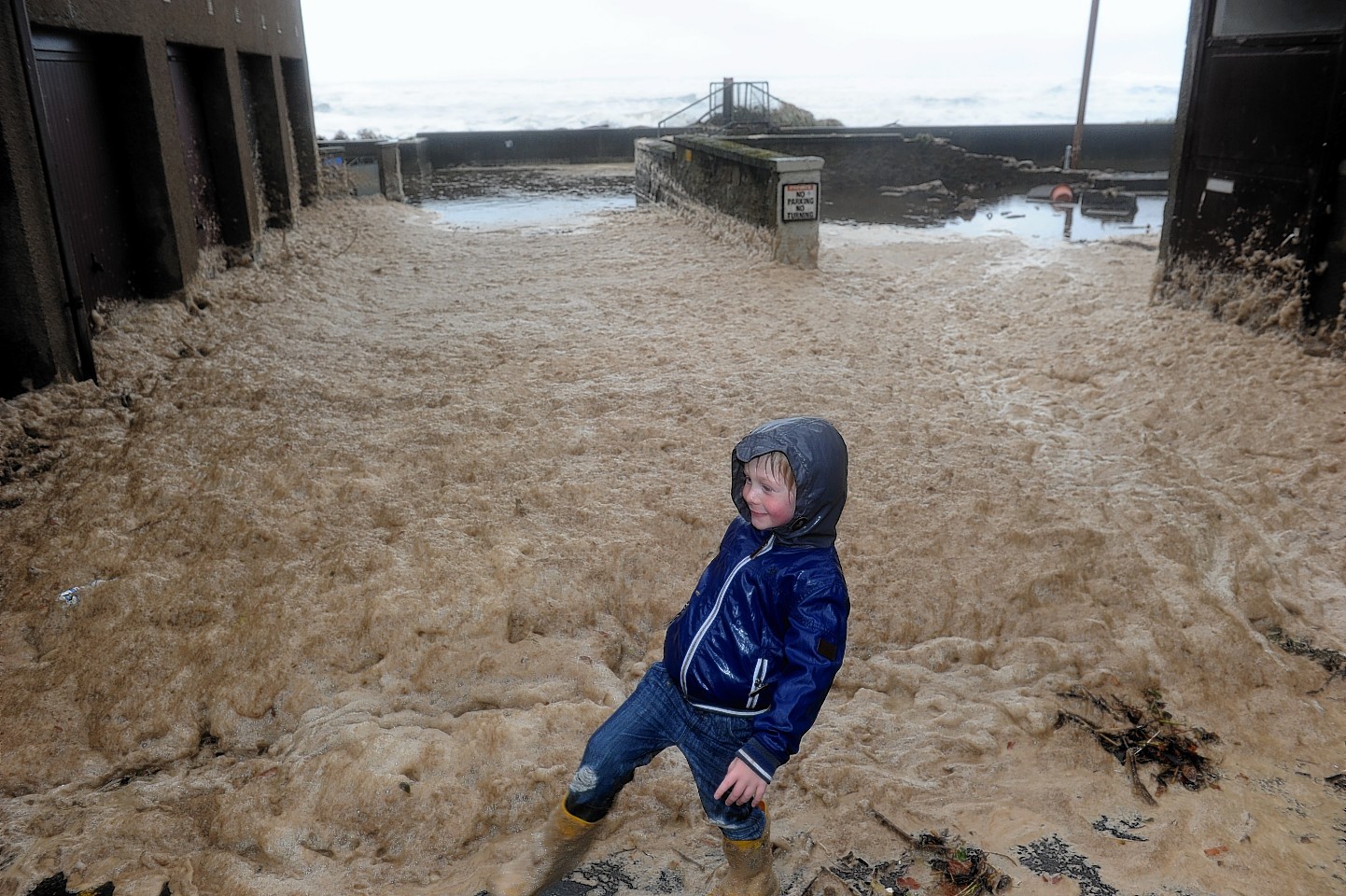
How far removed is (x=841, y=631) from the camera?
249 cm

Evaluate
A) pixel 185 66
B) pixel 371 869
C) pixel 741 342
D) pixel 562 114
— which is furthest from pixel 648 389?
pixel 562 114

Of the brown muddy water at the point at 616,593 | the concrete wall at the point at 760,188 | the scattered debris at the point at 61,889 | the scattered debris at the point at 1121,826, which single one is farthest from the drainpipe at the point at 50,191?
the concrete wall at the point at 760,188

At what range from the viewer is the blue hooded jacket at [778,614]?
7.99ft

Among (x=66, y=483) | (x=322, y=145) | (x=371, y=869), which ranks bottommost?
(x=371, y=869)

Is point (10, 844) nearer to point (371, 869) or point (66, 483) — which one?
point (371, 869)

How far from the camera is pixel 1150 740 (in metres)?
3.47

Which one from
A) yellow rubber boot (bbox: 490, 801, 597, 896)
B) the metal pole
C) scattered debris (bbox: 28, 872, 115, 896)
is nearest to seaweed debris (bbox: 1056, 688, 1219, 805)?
yellow rubber boot (bbox: 490, 801, 597, 896)

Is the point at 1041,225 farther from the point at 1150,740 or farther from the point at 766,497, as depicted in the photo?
the point at 766,497

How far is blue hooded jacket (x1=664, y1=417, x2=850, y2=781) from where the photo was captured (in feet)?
7.99

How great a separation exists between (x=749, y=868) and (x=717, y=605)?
2.48 ft

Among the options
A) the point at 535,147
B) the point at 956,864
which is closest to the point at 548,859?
the point at 956,864

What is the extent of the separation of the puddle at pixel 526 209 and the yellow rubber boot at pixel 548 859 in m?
11.8

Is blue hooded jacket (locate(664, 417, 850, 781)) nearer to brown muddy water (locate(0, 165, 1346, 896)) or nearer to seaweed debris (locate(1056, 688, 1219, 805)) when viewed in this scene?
brown muddy water (locate(0, 165, 1346, 896))

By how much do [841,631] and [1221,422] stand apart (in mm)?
4811
